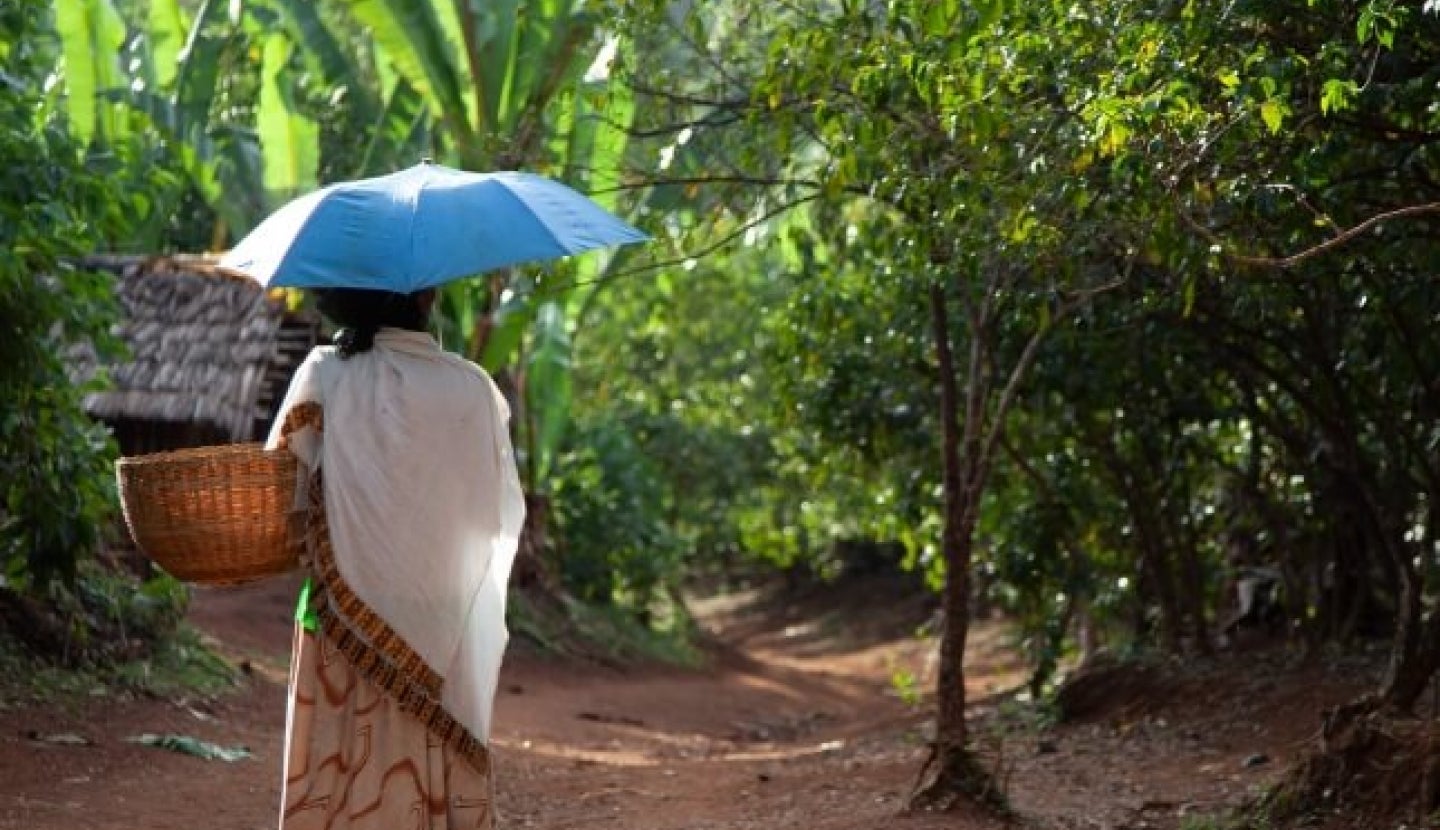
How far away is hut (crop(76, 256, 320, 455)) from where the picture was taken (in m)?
15.6

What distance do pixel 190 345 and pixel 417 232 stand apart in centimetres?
1116

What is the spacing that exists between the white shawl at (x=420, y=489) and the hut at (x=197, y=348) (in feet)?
33.5

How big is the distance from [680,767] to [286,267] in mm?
6793

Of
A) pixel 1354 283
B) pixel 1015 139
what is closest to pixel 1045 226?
pixel 1015 139

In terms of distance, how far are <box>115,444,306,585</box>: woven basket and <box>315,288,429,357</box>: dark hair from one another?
35 cm

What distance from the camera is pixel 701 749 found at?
14273 mm

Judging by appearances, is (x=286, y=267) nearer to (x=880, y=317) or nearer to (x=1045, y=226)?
(x=1045, y=226)

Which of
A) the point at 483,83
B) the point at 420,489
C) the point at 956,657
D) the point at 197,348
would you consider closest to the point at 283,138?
the point at 197,348

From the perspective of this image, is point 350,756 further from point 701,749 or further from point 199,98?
point 199,98

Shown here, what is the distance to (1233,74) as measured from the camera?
230 inches

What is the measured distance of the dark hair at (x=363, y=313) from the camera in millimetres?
5434

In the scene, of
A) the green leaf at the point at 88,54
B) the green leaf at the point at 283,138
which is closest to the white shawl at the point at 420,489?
the green leaf at the point at 88,54

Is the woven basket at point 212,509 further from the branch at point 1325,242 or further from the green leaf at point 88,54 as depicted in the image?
the green leaf at point 88,54

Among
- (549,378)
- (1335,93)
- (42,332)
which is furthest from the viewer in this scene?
(549,378)
